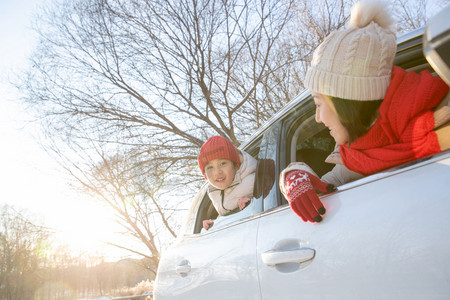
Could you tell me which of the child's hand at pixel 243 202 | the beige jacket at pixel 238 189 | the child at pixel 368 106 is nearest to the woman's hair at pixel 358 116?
the child at pixel 368 106

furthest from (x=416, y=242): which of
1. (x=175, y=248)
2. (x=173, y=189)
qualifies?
(x=173, y=189)

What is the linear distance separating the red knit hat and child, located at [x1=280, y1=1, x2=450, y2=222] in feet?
3.65

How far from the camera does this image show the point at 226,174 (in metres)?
2.48

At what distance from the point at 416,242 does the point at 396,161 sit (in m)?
0.32

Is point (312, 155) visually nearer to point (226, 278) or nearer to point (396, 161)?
point (226, 278)

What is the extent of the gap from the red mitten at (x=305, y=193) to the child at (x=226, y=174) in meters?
0.70

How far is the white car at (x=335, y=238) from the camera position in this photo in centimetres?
84

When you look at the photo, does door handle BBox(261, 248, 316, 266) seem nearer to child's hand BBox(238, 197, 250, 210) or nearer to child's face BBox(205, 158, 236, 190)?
child's hand BBox(238, 197, 250, 210)

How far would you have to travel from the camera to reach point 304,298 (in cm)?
114

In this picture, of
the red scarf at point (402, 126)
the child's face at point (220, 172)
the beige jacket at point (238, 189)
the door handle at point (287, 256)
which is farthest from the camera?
the child's face at point (220, 172)

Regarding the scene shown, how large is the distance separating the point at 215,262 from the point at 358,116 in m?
0.96

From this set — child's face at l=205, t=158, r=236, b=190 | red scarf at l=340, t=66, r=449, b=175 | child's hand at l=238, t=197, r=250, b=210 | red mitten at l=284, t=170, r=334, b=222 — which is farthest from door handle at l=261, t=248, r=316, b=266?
child's face at l=205, t=158, r=236, b=190

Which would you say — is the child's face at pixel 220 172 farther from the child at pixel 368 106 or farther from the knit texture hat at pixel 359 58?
the knit texture hat at pixel 359 58

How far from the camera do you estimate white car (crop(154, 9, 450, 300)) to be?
33.2 inches
